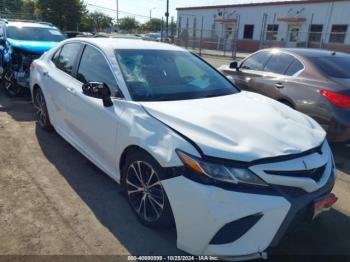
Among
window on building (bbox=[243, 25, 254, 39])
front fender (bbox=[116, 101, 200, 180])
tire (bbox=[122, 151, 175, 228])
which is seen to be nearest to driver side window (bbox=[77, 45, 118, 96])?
front fender (bbox=[116, 101, 200, 180])

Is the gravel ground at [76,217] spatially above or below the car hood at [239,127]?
below

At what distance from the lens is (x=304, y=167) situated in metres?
2.67

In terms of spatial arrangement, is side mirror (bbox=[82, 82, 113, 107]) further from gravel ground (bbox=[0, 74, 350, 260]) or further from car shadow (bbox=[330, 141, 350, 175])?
car shadow (bbox=[330, 141, 350, 175])

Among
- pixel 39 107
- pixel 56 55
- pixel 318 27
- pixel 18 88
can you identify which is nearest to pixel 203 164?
pixel 56 55

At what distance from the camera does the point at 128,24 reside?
259ft

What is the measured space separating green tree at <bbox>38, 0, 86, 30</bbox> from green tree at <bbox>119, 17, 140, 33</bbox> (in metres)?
42.5

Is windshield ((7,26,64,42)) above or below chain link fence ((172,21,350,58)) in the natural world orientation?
above

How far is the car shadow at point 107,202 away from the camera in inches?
120

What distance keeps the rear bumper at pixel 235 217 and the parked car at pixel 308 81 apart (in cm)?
285

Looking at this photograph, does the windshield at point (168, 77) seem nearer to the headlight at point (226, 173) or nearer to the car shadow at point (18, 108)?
the headlight at point (226, 173)

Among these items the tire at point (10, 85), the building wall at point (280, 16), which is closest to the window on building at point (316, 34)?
the building wall at point (280, 16)

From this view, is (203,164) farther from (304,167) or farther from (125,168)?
(125,168)

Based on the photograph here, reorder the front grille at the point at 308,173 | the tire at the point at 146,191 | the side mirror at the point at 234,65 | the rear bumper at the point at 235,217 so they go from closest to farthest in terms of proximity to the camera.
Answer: the rear bumper at the point at 235,217 → the front grille at the point at 308,173 → the tire at the point at 146,191 → the side mirror at the point at 234,65

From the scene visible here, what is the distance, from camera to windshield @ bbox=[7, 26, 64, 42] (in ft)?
27.8
